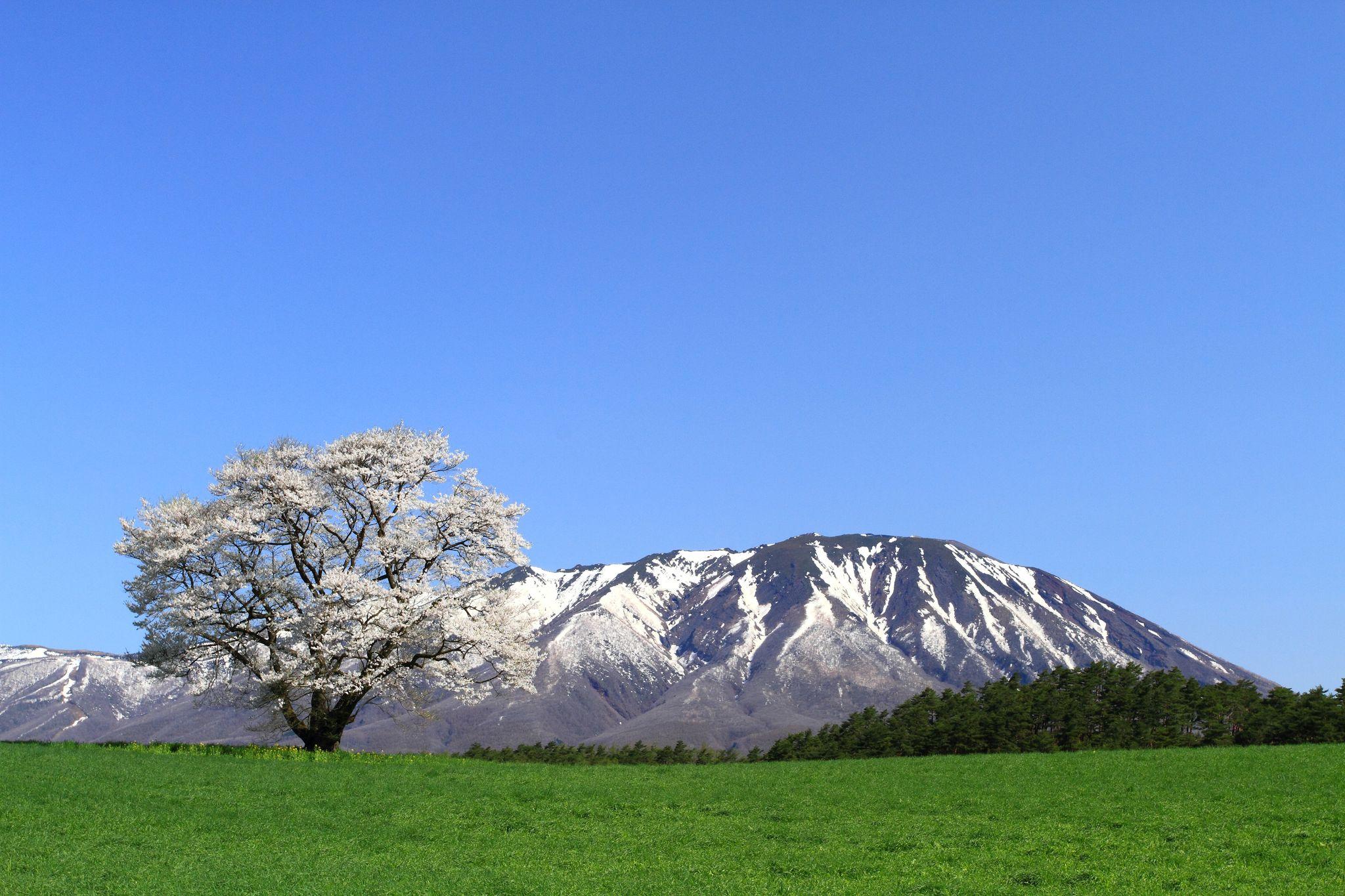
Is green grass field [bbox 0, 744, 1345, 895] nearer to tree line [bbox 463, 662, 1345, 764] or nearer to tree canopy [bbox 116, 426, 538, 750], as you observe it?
tree canopy [bbox 116, 426, 538, 750]

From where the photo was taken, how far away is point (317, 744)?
51.3 meters

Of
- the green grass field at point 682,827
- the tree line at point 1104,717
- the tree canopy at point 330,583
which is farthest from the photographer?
the tree line at point 1104,717

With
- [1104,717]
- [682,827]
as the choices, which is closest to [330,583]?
[682,827]

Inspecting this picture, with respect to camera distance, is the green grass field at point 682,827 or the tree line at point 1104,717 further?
the tree line at point 1104,717

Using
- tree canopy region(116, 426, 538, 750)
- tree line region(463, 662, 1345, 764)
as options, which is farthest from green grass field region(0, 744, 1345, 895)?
tree line region(463, 662, 1345, 764)

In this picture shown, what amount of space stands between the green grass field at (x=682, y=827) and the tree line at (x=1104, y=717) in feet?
54.3

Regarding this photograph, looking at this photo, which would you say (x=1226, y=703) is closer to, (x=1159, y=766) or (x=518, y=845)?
(x=1159, y=766)

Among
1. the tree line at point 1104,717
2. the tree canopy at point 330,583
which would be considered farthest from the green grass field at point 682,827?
the tree line at point 1104,717

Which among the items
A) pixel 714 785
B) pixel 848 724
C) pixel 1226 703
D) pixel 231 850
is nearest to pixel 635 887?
pixel 231 850

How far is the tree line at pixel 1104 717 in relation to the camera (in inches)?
2292

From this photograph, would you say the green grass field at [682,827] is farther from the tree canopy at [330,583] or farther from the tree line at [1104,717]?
the tree line at [1104,717]

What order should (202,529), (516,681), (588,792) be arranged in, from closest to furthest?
(588,792), (202,529), (516,681)

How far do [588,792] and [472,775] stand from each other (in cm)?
617

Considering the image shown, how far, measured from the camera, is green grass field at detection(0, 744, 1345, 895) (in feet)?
77.8
